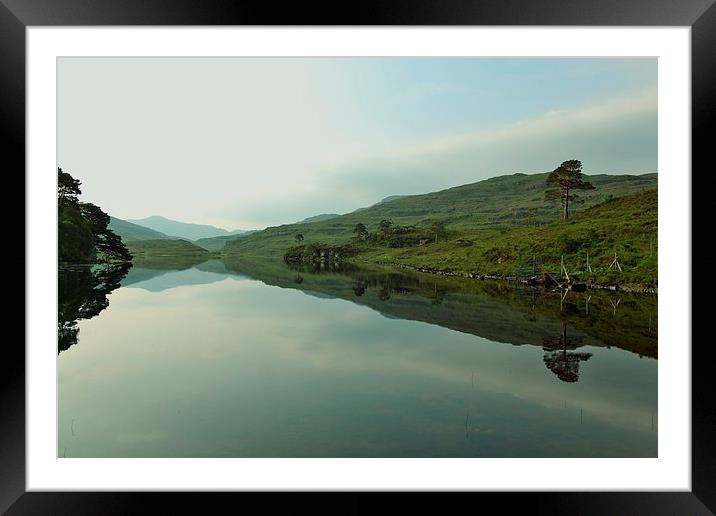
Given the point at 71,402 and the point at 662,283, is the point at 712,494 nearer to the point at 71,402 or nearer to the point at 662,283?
the point at 662,283

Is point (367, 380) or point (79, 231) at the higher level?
point (79, 231)

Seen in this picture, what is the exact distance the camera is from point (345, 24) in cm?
243

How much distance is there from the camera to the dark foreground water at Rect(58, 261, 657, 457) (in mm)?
4668

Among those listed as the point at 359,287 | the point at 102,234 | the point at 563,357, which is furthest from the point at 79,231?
the point at 563,357

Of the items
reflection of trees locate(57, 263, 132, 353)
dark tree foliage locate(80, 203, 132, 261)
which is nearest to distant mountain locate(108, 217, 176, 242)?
dark tree foliage locate(80, 203, 132, 261)

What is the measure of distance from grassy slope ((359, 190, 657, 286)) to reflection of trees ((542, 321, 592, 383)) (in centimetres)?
721

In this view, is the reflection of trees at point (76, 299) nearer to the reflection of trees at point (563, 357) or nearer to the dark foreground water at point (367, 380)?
the dark foreground water at point (367, 380)

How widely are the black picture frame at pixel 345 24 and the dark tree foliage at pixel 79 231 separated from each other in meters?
23.9

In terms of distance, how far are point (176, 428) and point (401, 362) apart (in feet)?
13.0

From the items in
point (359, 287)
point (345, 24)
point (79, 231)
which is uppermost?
point (79, 231)

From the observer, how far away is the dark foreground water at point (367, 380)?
4668mm

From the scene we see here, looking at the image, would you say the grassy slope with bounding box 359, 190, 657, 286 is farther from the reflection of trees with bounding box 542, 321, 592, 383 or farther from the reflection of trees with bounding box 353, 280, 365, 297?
the reflection of trees with bounding box 542, 321, 592, 383

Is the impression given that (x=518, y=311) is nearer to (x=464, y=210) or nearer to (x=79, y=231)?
(x=79, y=231)

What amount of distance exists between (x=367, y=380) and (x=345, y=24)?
539 cm
